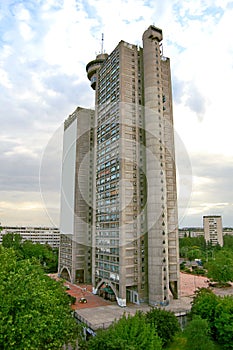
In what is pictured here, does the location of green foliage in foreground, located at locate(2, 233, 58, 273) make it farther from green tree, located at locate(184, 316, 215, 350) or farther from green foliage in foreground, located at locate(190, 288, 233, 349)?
green tree, located at locate(184, 316, 215, 350)

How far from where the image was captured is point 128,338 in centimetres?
1964

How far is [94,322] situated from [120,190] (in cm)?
1975

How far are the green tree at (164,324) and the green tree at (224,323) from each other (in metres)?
4.26

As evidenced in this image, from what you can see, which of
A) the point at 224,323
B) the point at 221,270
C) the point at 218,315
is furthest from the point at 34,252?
the point at 224,323

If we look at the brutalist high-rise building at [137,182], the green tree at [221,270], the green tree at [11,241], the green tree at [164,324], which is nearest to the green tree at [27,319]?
the green tree at [164,324]

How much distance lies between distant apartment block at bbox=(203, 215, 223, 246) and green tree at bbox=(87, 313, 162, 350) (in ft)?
438

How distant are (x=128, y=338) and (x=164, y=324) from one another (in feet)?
30.0

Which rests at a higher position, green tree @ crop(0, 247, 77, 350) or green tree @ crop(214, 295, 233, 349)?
green tree @ crop(0, 247, 77, 350)

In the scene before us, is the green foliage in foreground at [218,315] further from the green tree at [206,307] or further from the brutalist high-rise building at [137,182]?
the brutalist high-rise building at [137,182]

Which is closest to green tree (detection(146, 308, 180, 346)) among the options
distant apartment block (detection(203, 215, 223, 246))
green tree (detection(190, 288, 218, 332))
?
green tree (detection(190, 288, 218, 332))

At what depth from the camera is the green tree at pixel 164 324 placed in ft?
88.2

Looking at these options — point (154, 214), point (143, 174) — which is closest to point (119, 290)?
point (154, 214)

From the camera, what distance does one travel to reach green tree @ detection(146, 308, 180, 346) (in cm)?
2687

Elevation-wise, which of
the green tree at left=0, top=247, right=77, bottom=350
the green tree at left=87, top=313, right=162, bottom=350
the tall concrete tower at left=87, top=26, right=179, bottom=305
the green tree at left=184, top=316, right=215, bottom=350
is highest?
the tall concrete tower at left=87, top=26, right=179, bottom=305
